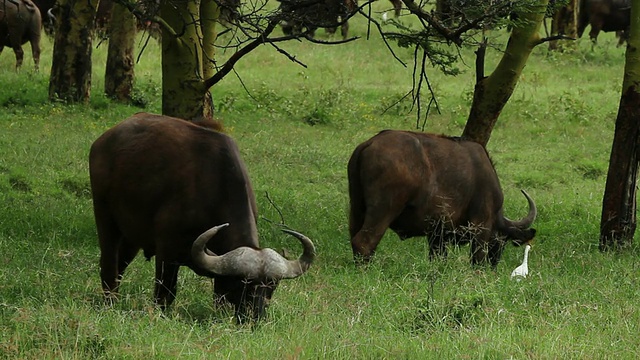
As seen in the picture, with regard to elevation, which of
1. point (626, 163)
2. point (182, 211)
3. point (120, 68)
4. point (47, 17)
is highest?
point (626, 163)

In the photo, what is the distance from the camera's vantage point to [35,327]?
657 cm

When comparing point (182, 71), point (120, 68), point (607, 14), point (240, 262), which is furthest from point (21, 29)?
point (240, 262)

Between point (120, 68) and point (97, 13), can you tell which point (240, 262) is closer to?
point (120, 68)

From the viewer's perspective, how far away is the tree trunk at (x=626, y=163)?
12.3 meters

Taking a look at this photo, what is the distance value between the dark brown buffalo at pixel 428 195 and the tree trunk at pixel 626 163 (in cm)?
105

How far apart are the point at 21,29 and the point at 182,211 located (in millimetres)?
16518

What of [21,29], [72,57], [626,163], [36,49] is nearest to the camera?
[626,163]

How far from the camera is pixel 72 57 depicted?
19781 mm

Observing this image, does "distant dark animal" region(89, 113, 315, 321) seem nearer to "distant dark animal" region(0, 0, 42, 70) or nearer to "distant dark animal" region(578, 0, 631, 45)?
"distant dark animal" region(0, 0, 42, 70)

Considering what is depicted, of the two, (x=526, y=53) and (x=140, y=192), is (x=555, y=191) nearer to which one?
(x=526, y=53)

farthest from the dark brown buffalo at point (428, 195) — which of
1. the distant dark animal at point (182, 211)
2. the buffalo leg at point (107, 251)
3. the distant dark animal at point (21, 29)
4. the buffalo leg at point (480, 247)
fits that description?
the distant dark animal at point (21, 29)

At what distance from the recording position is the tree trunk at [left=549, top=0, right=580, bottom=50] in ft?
94.3

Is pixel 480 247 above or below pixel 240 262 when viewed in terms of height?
below

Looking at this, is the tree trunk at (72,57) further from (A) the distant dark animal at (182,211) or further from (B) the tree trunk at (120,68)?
(A) the distant dark animal at (182,211)
